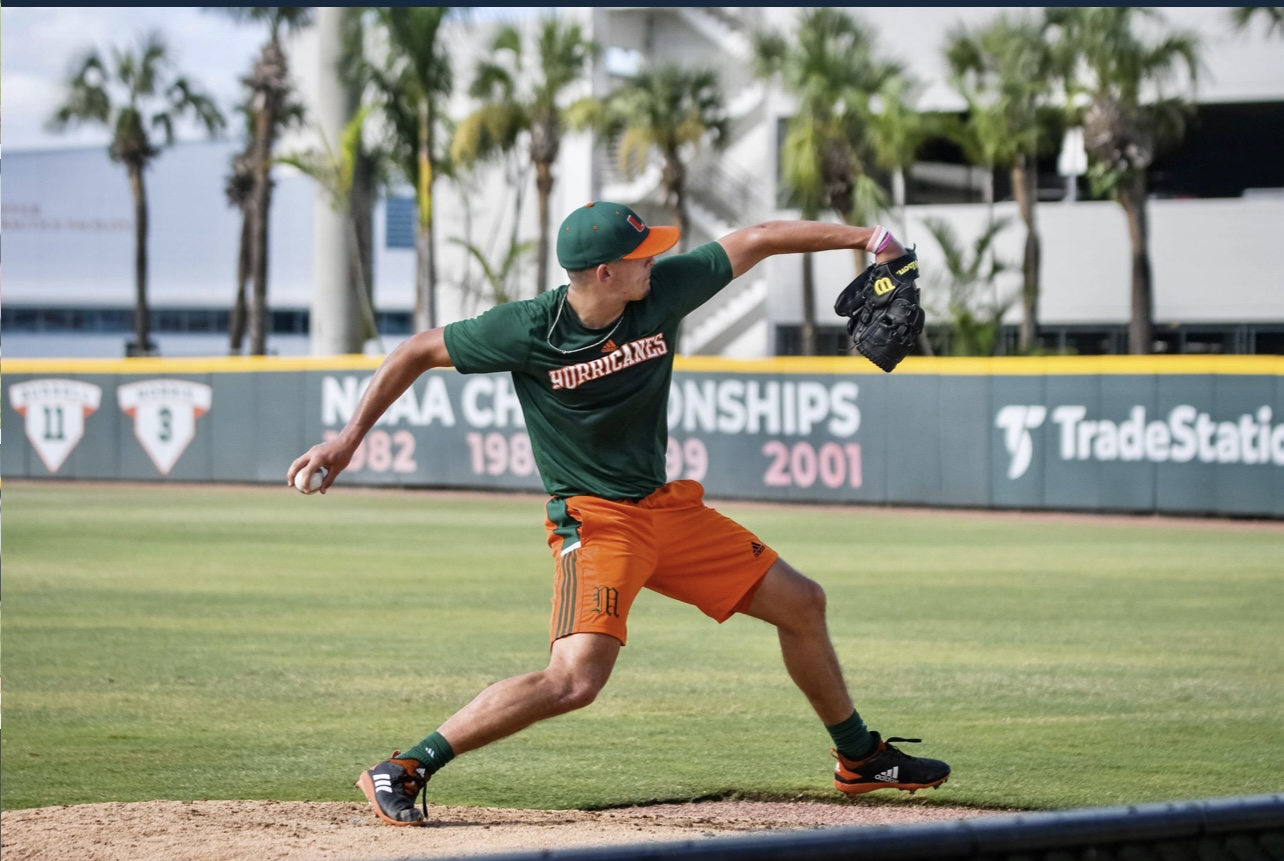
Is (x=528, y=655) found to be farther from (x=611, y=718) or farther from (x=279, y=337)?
(x=279, y=337)

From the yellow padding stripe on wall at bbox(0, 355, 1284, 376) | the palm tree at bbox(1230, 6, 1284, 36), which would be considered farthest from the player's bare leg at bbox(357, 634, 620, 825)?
the palm tree at bbox(1230, 6, 1284, 36)

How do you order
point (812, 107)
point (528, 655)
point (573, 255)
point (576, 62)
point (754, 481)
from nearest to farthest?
point (573, 255) < point (528, 655) < point (754, 481) < point (812, 107) < point (576, 62)

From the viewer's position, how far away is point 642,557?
5.10m

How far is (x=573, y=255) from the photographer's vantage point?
494cm

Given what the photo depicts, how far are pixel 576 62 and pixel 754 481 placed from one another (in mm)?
19035

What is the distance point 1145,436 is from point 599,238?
48.8ft

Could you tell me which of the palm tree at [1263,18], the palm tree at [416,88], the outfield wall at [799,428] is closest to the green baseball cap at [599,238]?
the outfield wall at [799,428]

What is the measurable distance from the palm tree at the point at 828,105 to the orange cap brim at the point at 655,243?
27894 millimetres

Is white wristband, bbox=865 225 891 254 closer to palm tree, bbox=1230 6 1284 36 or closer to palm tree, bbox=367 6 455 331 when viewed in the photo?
palm tree, bbox=1230 6 1284 36

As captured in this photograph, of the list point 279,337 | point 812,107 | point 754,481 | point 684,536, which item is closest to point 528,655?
point 684,536

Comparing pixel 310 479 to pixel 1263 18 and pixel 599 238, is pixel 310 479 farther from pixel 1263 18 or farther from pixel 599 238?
pixel 1263 18

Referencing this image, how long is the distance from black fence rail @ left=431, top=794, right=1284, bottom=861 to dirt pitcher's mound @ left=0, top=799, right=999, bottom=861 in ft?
7.61

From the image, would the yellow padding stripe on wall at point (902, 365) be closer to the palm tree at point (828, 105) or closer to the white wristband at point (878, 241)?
the palm tree at point (828, 105)

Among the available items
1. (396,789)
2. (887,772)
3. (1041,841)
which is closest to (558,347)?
(396,789)
